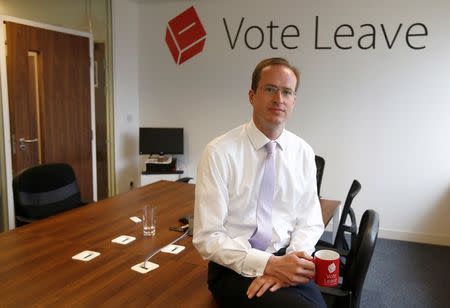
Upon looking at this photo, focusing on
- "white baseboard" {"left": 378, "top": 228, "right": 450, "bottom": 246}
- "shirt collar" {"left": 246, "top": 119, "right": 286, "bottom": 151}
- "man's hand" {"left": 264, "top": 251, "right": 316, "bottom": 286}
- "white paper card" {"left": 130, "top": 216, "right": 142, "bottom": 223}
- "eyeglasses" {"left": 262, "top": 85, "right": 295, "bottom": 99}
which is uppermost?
"eyeglasses" {"left": 262, "top": 85, "right": 295, "bottom": 99}

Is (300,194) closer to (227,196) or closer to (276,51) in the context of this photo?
(227,196)

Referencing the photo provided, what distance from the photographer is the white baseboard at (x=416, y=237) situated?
13.7 feet

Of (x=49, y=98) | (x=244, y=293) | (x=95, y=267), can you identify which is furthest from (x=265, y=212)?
(x=49, y=98)

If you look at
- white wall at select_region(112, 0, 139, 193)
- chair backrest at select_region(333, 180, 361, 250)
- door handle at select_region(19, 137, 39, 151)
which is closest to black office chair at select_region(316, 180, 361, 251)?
chair backrest at select_region(333, 180, 361, 250)

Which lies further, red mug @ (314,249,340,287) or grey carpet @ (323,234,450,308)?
grey carpet @ (323,234,450,308)

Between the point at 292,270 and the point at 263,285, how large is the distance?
108mm

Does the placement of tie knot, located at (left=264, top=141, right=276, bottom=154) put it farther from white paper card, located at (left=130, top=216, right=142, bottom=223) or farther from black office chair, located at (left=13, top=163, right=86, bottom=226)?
black office chair, located at (left=13, top=163, right=86, bottom=226)

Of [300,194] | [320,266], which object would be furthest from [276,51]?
[320,266]

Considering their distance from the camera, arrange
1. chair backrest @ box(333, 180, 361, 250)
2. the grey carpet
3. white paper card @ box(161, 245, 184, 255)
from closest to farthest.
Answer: white paper card @ box(161, 245, 184, 255) < chair backrest @ box(333, 180, 361, 250) < the grey carpet

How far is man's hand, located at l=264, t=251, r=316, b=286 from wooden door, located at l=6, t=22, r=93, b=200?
131 inches

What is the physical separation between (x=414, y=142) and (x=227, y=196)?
10.9 ft

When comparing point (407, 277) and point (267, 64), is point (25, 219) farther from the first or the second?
point (407, 277)

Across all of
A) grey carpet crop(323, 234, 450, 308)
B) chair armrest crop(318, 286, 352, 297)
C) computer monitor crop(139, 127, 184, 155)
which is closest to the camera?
chair armrest crop(318, 286, 352, 297)

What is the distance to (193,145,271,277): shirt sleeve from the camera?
1.39 meters
